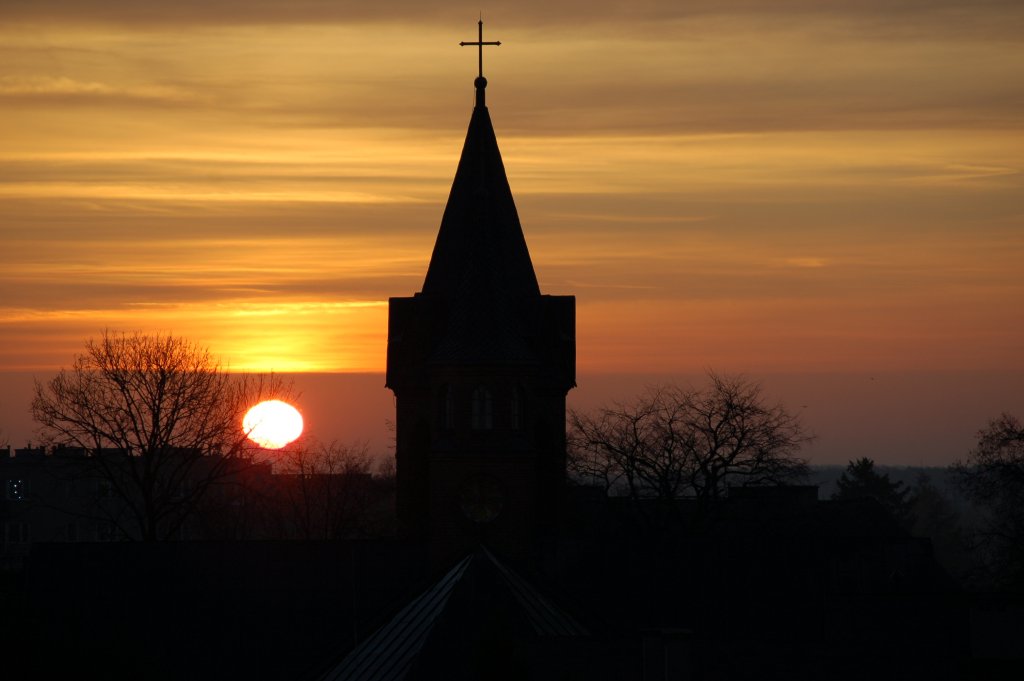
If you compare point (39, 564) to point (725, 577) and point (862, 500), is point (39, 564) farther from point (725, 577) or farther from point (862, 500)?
point (862, 500)

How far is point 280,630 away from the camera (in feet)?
132

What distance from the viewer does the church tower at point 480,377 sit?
3931 centimetres

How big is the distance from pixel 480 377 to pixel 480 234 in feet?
11.5

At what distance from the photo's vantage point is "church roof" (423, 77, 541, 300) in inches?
1572

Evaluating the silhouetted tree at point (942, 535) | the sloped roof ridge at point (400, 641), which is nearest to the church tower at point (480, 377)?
the sloped roof ridge at point (400, 641)

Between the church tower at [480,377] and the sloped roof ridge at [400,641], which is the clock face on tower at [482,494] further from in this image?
the sloped roof ridge at [400,641]

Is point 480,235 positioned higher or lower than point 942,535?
higher

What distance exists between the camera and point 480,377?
3928 centimetres

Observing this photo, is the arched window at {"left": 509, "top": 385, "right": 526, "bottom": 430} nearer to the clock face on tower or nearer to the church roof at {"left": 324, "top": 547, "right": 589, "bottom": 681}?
the clock face on tower

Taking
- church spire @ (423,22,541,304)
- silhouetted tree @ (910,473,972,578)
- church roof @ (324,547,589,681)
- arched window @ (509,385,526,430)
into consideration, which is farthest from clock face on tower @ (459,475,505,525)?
silhouetted tree @ (910,473,972,578)

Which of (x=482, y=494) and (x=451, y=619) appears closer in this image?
(x=451, y=619)

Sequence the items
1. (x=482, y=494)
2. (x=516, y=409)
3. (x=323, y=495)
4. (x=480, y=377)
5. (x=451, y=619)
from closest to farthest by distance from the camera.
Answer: (x=451, y=619), (x=480, y=377), (x=482, y=494), (x=516, y=409), (x=323, y=495)

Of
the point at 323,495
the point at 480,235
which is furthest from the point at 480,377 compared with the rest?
the point at 323,495

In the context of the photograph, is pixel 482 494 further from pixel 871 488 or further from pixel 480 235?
pixel 871 488
